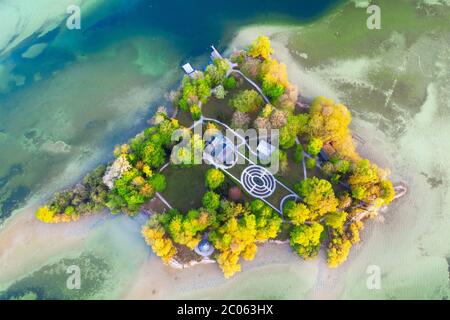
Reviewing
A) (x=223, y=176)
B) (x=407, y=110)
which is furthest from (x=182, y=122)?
(x=407, y=110)

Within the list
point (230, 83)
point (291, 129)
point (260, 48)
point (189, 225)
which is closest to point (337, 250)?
point (291, 129)

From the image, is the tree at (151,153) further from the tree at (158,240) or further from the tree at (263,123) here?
the tree at (263,123)

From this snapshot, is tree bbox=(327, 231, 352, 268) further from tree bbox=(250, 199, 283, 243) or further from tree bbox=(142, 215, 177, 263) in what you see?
tree bbox=(142, 215, 177, 263)

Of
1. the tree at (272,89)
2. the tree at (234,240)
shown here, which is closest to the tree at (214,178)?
the tree at (234,240)

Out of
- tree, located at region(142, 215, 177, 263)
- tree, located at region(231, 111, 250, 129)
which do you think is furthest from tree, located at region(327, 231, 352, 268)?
tree, located at region(142, 215, 177, 263)

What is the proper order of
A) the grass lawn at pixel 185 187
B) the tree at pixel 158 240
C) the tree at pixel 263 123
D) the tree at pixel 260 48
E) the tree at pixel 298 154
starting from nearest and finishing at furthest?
the tree at pixel 158 240 < the grass lawn at pixel 185 187 < the tree at pixel 298 154 < the tree at pixel 263 123 < the tree at pixel 260 48
